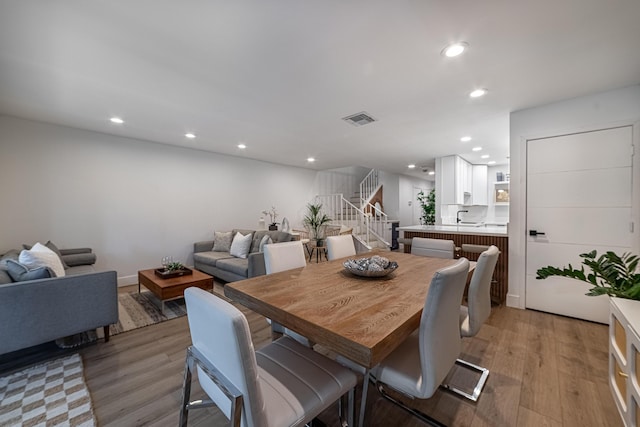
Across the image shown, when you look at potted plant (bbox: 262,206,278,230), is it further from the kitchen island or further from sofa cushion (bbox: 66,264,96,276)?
the kitchen island

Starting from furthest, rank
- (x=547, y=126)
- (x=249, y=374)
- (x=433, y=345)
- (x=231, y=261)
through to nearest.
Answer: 1. (x=231, y=261)
2. (x=547, y=126)
3. (x=433, y=345)
4. (x=249, y=374)

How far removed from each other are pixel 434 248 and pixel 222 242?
3714 mm

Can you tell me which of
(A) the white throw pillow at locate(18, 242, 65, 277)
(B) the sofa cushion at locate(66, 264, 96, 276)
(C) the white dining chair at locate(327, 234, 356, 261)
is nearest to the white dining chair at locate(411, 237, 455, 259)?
(C) the white dining chair at locate(327, 234, 356, 261)

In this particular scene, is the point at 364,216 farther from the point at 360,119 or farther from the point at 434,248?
the point at 434,248

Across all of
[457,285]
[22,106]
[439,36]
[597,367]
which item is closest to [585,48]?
[439,36]

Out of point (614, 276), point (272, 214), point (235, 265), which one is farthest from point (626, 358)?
point (272, 214)

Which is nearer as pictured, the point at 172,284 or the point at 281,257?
the point at 281,257

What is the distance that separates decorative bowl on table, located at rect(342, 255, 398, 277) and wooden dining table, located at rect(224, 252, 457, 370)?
1.6 inches

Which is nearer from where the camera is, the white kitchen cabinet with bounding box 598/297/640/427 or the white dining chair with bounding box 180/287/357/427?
the white dining chair with bounding box 180/287/357/427

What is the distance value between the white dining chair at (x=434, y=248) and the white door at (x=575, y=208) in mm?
1138

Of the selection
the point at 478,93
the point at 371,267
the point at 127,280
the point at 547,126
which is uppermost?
the point at 478,93

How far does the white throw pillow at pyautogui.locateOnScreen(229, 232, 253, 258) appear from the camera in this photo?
4285 mm

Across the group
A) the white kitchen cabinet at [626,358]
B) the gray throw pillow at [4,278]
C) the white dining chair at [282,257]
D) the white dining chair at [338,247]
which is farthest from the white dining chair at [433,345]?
the gray throw pillow at [4,278]

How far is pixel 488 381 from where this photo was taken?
72.6 inches
